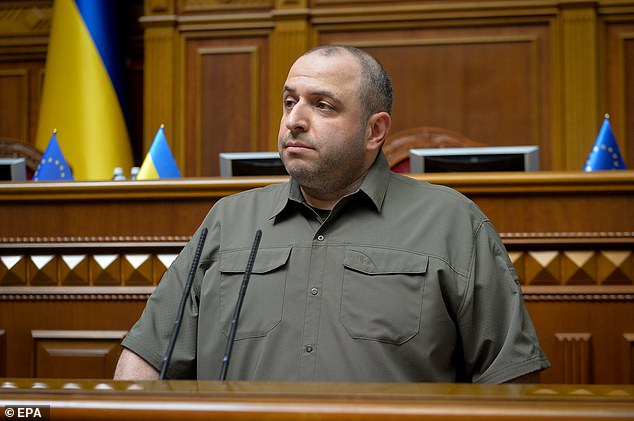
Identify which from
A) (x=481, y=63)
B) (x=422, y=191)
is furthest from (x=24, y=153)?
(x=422, y=191)

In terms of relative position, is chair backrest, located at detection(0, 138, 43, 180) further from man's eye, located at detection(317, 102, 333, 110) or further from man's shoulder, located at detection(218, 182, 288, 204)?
man's eye, located at detection(317, 102, 333, 110)

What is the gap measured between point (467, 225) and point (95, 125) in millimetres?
3426

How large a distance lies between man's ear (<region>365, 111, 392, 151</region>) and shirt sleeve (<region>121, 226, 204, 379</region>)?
449 millimetres

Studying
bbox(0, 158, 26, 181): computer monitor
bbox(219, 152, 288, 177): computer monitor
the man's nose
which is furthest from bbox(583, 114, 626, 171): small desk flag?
bbox(0, 158, 26, 181): computer monitor

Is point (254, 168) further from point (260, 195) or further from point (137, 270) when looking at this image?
point (260, 195)

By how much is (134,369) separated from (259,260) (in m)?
0.34

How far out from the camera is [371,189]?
5.72 ft

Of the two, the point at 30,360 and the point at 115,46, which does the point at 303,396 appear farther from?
the point at 115,46

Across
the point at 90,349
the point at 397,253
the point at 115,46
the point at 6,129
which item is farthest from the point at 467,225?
the point at 6,129

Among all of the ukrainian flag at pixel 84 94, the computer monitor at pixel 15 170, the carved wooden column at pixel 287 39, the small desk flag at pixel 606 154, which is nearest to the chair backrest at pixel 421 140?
the carved wooden column at pixel 287 39

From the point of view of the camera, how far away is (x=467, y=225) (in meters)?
1.69

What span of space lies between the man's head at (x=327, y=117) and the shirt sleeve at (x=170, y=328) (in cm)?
31

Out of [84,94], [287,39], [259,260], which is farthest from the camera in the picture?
[287,39]

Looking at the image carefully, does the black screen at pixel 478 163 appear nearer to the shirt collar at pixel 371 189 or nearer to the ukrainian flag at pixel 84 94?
the shirt collar at pixel 371 189
